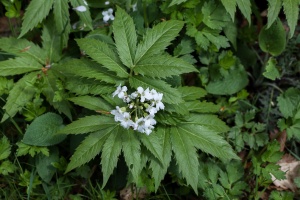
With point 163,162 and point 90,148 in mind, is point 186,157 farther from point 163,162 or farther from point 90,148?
point 90,148

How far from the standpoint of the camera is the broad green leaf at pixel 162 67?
7.73 feet

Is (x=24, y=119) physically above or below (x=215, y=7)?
below

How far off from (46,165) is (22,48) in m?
0.95

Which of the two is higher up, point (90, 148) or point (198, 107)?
point (198, 107)

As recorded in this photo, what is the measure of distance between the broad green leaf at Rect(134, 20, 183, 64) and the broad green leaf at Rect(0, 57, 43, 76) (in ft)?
3.03

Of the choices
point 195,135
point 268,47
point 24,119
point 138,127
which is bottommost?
point 24,119

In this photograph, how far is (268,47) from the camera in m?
3.06

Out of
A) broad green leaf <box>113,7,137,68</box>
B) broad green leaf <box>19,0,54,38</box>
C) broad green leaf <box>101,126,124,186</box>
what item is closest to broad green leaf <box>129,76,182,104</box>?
broad green leaf <box>113,7,137,68</box>

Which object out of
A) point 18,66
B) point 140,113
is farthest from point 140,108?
point 18,66

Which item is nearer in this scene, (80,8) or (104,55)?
(104,55)

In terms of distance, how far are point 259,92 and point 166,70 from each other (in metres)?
1.30

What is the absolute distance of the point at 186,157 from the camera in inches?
94.0

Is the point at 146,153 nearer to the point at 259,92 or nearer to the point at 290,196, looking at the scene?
the point at 290,196

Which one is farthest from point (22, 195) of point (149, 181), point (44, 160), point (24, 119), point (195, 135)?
point (195, 135)
